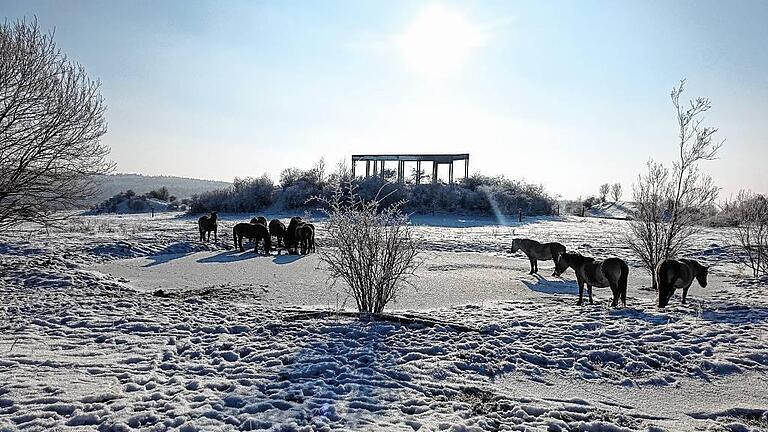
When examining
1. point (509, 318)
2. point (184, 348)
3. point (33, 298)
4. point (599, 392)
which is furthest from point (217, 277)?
point (599, 392)

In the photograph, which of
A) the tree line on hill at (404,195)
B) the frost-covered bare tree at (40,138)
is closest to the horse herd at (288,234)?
the frost-covered bare tree at (40,138)

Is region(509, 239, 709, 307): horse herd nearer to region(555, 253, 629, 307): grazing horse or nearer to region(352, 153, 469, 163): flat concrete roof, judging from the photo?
region(555, 253, 629, 307): grazing horse

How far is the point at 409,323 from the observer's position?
803 cm

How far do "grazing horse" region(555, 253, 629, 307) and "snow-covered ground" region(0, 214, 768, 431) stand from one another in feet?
1.38

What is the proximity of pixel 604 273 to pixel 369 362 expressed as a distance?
21.3 ft

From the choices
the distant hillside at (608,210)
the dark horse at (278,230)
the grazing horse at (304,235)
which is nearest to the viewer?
the grazing horse at (304,235)

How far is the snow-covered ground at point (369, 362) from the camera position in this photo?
455cm

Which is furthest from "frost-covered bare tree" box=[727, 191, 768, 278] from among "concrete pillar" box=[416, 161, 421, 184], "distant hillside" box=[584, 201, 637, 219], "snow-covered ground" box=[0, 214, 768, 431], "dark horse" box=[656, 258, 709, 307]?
"distant hillside" box=[584, 201, 637, 219]

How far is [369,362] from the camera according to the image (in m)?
6.15

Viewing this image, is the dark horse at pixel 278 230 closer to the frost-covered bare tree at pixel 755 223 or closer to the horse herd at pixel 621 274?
the horse herd at pixel 621 274

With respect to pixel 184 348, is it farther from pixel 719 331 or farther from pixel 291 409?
pixel 719 331

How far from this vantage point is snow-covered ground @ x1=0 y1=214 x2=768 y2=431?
455cm

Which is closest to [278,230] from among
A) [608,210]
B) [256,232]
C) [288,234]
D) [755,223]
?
[288,234]

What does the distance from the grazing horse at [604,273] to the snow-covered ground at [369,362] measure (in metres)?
0.42
